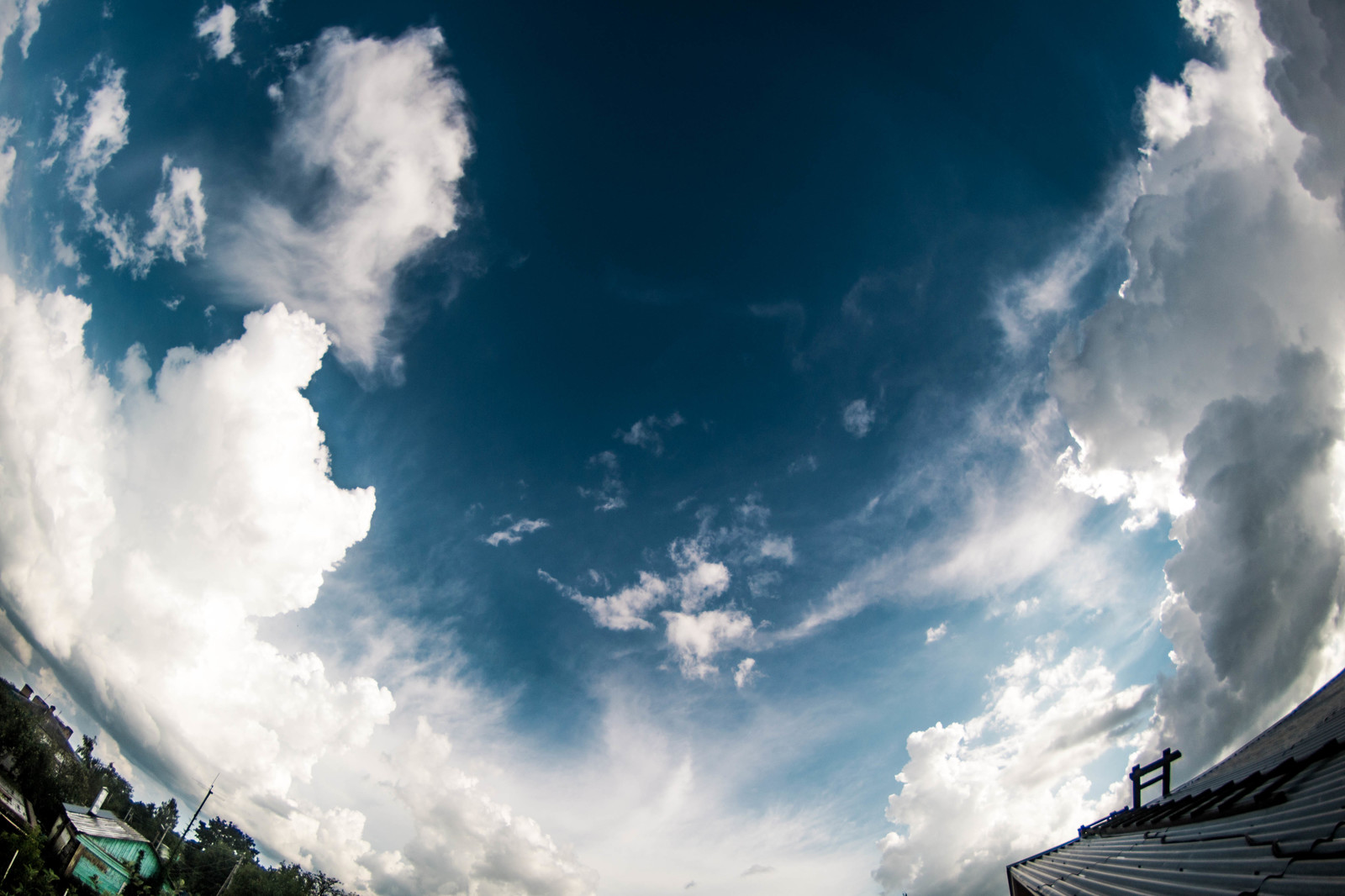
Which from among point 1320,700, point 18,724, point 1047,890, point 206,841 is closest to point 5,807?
point 18,724

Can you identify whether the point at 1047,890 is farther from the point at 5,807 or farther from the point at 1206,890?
the point at 5,807

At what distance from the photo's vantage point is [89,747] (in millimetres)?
70375

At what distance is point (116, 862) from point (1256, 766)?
253 feet

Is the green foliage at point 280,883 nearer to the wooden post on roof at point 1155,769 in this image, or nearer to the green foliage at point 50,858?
the green foliage at point 50,858

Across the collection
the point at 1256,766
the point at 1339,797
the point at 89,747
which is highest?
the point at 1256,766

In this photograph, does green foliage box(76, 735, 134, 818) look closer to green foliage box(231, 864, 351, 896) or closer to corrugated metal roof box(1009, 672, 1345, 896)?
green foliage box(231, 864, 351, 896)

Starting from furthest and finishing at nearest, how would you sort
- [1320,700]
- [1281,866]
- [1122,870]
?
[1320,700]
[1122,870]
[1281,866]

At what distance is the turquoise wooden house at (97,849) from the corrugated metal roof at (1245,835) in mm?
67870

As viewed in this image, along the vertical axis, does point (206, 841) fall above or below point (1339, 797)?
below

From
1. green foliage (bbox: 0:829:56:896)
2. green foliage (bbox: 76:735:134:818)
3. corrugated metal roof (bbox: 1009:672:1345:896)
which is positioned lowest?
green foliage (bbox: 76:735:134:818)

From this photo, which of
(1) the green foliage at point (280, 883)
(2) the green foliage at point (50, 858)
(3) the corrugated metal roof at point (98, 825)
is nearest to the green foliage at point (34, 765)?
(2) the green foliage at point (50, 858)

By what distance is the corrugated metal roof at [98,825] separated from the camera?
40.3 meters

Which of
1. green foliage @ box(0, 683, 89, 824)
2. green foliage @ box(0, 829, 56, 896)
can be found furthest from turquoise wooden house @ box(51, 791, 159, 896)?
green foliage @ box(0, 829, 56, 896)

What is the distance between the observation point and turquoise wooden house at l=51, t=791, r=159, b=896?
3853 centimetres
